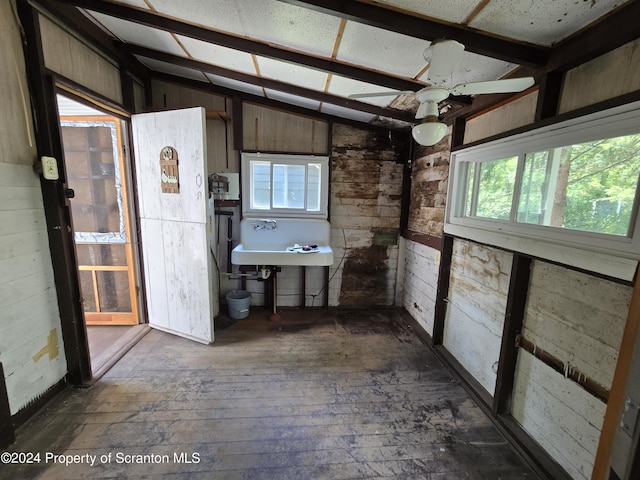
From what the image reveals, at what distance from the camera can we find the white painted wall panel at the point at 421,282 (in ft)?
9.05

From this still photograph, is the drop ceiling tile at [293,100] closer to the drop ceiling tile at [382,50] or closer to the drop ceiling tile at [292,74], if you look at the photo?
the drop ceiling tile at [292,74]

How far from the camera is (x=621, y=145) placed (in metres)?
1.19

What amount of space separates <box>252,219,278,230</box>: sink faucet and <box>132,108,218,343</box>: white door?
0.71 meters

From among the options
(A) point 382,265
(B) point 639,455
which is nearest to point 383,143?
(A) point 382,265

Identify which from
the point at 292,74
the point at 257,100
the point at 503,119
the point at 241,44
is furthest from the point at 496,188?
the point at 257,100

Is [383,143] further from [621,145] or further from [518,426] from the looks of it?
[518,426]

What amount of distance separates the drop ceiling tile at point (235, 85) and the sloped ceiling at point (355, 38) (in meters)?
0.03

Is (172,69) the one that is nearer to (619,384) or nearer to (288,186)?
(288,186)

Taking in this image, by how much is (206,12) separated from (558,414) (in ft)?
10.1

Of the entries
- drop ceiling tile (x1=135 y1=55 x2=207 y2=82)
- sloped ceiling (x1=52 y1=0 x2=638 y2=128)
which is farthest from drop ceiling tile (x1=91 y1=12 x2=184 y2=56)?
drop ceiling tile (x1=135 y1=55 x2=207 y2=82)

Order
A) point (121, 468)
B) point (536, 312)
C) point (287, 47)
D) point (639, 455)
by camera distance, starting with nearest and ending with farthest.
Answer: point (639, 455), point (121, 468), point (536, 312), point (287, 47)

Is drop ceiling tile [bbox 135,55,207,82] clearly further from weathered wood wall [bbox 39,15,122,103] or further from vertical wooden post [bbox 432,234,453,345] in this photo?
vertical wooden post [bbox 432,234,453,345]

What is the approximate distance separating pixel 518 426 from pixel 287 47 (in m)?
2.93

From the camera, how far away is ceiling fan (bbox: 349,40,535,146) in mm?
1047
